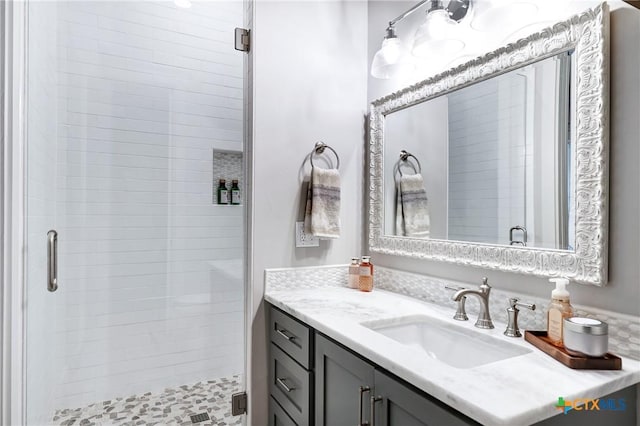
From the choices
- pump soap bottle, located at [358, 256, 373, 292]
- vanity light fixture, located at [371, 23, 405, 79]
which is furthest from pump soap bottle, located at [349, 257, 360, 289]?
vanity light fixture, located at [371, 23, 405, 79]

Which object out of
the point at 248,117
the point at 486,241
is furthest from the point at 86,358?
the point at 486,241

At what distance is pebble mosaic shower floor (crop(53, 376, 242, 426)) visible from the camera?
196cm

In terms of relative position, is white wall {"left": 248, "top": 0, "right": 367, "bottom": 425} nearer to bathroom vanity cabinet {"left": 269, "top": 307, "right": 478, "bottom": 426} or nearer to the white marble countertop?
bathroom vanity cabinet {"left": 269, "top": 307, "right": 478, "bottom": 426}

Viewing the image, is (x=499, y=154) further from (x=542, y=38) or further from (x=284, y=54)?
(x=284, y=54)

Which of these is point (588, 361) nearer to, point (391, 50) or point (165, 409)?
point (391, 50)

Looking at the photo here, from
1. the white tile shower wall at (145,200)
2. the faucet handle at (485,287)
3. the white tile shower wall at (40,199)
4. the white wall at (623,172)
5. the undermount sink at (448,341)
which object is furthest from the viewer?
the white tile shower wall at (145,200)

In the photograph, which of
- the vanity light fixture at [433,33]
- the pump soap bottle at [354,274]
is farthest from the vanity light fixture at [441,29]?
the pump soap bottle at [354,274]

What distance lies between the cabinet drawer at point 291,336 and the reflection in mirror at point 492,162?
0.64 m

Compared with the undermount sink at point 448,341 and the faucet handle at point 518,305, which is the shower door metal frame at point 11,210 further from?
the faucet handle at point 518,305

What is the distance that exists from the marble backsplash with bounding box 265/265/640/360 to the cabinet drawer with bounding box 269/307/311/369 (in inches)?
6.9

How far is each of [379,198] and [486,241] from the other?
25.2 inches

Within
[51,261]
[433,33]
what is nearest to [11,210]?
[51,261]

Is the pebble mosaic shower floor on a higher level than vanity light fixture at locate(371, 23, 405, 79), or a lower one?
lower

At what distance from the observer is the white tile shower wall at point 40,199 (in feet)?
4.38
